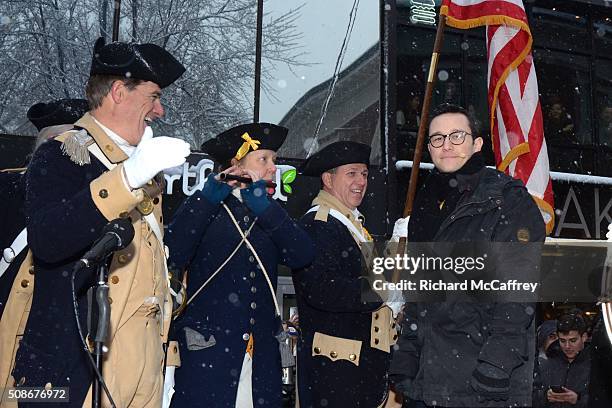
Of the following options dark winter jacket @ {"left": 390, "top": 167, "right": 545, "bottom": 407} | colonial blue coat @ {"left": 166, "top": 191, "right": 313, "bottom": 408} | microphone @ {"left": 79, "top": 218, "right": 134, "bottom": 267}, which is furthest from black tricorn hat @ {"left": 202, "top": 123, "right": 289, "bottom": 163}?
microphone @ {"left": 79, "top": 218, "right": 134, "bottom": 267}

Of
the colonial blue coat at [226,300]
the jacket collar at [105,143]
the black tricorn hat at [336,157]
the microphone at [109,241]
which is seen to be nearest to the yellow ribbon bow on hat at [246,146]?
the colonial blue coat at [226,300]

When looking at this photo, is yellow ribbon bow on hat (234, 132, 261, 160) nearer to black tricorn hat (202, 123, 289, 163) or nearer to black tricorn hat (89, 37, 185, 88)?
black tricorn hat (202, 123, 289, 163)

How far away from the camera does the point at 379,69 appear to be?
12.8 m

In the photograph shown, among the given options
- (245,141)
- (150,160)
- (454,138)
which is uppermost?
(245,141)

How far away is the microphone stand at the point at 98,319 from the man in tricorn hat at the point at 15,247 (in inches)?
25.0

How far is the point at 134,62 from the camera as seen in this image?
3.65m

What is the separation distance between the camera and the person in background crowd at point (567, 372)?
773 cm

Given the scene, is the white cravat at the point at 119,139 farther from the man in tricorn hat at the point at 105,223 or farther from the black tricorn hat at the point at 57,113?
the black tricorn hat at the point at 57,113

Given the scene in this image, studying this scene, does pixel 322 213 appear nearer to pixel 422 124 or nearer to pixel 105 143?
pixel 422 124

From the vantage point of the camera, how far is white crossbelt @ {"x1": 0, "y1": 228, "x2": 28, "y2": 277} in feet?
12.5

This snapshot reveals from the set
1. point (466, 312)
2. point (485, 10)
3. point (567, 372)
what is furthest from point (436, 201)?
point (485, 10)

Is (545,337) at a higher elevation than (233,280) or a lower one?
lower

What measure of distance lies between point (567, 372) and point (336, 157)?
3.57 meters

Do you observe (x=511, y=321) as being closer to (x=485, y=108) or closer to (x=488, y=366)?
(x=488, y=366)
